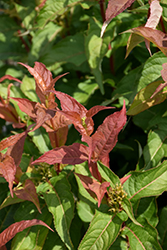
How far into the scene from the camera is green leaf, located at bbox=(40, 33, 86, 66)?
1.66 m

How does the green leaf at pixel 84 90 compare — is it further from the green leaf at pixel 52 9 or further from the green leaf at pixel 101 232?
the green leaf at pixel 101 232

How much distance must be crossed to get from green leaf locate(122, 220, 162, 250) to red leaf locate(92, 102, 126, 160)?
37 centimetres

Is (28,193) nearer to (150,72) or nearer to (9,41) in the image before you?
(150,72)

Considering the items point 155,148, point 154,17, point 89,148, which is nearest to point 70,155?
point 89,148

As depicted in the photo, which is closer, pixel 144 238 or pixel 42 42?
pixel 144 238

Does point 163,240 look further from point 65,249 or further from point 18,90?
point 18,90

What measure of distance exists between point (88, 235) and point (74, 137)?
2.34ft

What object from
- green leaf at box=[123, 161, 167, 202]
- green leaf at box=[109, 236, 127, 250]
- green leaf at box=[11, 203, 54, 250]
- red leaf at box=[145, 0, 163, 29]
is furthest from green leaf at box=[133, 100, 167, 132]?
green leaf at box=[11, 203, 54, 250]

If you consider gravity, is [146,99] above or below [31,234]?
above

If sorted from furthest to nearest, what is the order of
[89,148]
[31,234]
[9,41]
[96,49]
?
1. [9,41]
2. [96,49]
3. [31,234]
4. [89,148]

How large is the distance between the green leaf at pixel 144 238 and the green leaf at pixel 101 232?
11 centimetres

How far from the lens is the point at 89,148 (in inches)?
35.0

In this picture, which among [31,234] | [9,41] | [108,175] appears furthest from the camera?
[9,41]

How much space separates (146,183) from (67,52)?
37.3 inches
